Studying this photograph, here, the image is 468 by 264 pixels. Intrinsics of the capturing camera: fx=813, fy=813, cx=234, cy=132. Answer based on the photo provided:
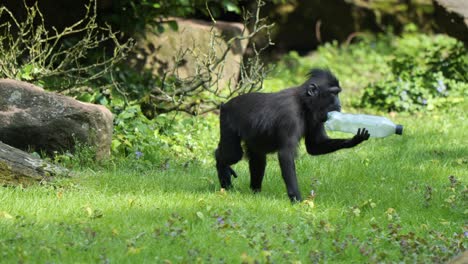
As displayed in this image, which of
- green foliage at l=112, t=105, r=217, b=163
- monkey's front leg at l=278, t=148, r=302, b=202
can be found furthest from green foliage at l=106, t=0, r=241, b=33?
monkey's front leg at l=278, t=148, r=302, b=202

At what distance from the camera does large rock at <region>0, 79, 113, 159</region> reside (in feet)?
29.7

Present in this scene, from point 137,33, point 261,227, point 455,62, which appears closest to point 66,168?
point 261,227

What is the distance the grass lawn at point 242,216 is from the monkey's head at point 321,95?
0.78m

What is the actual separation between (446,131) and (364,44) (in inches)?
281

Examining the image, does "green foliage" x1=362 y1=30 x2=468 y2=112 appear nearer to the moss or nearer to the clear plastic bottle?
the clear plastic bottle

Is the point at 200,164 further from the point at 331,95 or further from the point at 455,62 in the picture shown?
the point at 455,62

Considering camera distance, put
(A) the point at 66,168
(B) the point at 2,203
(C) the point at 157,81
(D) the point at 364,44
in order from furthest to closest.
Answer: (D) the point at 364,44 < (C) the point at 157,81 < (A) the point at 66,168 < (B) the point at 2,203

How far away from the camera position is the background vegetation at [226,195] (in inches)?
235

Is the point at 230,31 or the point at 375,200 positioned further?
the point at 230,31

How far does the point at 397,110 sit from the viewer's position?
13609mm

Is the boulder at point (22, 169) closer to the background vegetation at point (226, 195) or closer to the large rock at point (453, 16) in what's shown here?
the background vegetation at point (226, 195)

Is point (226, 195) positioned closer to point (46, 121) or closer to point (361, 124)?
point (361, 124)

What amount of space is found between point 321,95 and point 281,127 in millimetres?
575

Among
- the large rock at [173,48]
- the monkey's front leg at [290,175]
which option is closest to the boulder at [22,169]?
the monkey's front leg at [290,175]
